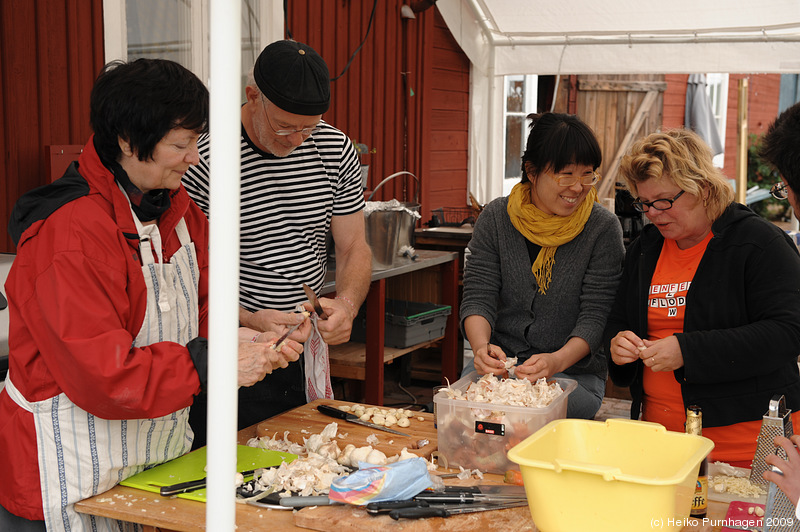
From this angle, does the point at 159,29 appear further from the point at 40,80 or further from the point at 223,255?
the point at 223,255

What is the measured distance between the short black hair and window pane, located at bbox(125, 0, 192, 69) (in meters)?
3.23

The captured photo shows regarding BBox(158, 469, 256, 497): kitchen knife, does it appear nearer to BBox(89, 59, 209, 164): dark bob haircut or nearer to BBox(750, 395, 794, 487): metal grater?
BBox(89, 59, 209, 164): dark bob haircut

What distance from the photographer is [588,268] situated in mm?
2992

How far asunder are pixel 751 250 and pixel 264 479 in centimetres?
166

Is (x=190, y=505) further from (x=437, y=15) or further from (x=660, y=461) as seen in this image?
(x=437, y=15)

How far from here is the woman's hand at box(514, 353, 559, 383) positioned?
2.66 metres

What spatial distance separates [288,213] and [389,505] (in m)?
1.34

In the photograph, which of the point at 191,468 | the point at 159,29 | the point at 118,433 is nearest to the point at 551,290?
the point at 191,468

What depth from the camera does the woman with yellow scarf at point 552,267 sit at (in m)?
2.87

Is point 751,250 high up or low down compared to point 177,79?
down

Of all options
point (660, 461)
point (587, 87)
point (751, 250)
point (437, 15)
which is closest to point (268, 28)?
point (437, 15)

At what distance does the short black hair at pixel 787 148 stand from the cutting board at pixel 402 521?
1.04 meters

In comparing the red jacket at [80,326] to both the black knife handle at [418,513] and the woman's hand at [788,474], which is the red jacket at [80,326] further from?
the woman's hand at [788,474]

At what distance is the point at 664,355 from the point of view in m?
2.39
